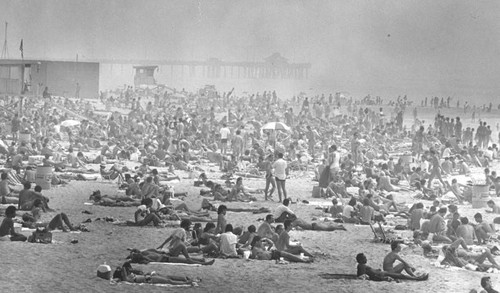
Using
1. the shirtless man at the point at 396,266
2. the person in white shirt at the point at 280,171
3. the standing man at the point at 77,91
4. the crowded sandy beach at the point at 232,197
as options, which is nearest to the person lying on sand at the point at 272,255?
the crowded sandy beach at the point at 232,197

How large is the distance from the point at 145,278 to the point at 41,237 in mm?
3814

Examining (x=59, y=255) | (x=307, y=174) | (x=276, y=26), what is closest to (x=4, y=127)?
(x=307, y=174)

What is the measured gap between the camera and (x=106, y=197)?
78.6 ft

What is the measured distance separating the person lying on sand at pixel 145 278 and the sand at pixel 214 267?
0.19 meters

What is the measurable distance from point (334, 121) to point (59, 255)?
36.9 metres

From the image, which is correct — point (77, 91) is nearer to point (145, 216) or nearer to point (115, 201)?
point (115, 201)

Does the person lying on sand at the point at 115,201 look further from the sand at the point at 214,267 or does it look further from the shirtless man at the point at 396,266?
the shirtless man at the point at 396,266

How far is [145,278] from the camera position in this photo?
14984 mm

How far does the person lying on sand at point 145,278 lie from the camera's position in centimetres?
1494

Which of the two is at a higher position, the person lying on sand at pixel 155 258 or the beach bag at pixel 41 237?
the beach bag at pixel 41 237

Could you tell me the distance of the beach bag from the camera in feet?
58.8

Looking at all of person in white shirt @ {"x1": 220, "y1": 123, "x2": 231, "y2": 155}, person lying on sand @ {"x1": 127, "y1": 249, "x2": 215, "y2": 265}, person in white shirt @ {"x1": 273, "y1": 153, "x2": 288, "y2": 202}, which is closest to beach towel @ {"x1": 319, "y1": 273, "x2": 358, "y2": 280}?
person lying on sand @ {"x1": 127, "y1": 249, "x2": 215, "y2": 265}

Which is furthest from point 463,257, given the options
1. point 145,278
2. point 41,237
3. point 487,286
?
point 41,237

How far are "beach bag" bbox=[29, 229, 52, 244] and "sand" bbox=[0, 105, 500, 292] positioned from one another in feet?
0.61
